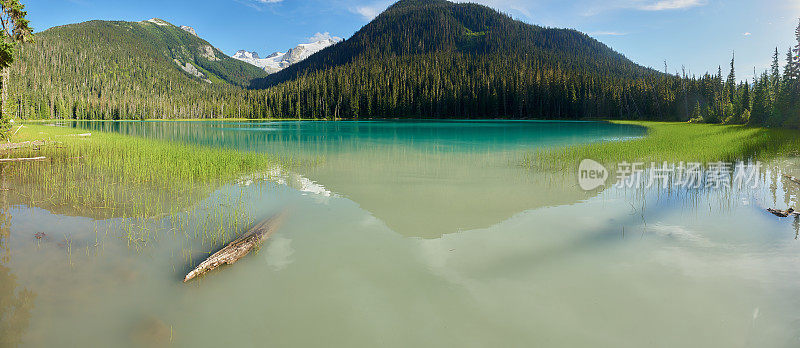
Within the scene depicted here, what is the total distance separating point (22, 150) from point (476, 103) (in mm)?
119881

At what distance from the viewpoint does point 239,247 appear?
23.7 ft

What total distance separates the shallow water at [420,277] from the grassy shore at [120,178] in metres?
0.96

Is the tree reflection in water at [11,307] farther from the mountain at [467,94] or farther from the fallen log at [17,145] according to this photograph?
the mountain at [467,94]

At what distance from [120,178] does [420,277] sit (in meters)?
14.1

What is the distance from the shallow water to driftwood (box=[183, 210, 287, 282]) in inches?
7.1

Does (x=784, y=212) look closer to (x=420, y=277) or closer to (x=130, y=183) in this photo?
(x=420, y=277)

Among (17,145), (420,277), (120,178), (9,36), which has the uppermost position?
(9,36)

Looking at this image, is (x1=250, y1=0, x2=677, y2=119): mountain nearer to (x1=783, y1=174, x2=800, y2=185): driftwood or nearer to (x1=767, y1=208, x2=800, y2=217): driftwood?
(x1=783, y1=174, x2=800, y2=185): driftwood

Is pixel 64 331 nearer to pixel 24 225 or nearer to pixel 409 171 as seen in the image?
pixel 24 225

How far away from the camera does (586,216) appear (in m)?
10.3

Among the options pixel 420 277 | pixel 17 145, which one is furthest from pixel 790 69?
pixel 17 145

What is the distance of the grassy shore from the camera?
10938 mm

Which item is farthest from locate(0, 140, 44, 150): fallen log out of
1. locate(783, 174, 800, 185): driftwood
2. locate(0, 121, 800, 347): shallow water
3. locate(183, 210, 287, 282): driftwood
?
locate(783, 174, 800, 185): driftwood

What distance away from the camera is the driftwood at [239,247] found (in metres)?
6.46
